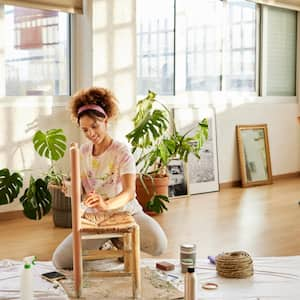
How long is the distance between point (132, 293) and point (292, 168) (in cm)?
482

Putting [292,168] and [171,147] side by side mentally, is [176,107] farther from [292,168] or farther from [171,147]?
[292,168]

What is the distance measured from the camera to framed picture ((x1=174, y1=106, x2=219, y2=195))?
20.0ft

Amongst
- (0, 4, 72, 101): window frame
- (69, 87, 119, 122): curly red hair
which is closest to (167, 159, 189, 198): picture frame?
(0, 4, 72, 101): window frame

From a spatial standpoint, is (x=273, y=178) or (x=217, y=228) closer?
(x=217, y=228)

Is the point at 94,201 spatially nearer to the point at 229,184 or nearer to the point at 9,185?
the point at 9,185

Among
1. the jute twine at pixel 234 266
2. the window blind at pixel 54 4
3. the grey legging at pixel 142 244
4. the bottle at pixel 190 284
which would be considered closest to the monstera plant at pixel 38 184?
the window blind at pixel 54 4

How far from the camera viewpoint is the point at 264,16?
6.91 metres

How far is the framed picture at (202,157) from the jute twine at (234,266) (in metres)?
2.75

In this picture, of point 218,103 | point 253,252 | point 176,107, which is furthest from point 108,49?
point 253,252

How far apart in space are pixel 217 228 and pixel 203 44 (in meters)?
2.45

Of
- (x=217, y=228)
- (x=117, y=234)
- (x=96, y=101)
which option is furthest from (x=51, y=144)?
(x=117, y=234)

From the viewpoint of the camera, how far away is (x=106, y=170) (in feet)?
10.8

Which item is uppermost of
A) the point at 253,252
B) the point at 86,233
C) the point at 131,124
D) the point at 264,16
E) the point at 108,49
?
the point at 264,16

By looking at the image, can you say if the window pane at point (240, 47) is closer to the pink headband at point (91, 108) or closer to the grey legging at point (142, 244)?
the grey legging at point (142, 244)
